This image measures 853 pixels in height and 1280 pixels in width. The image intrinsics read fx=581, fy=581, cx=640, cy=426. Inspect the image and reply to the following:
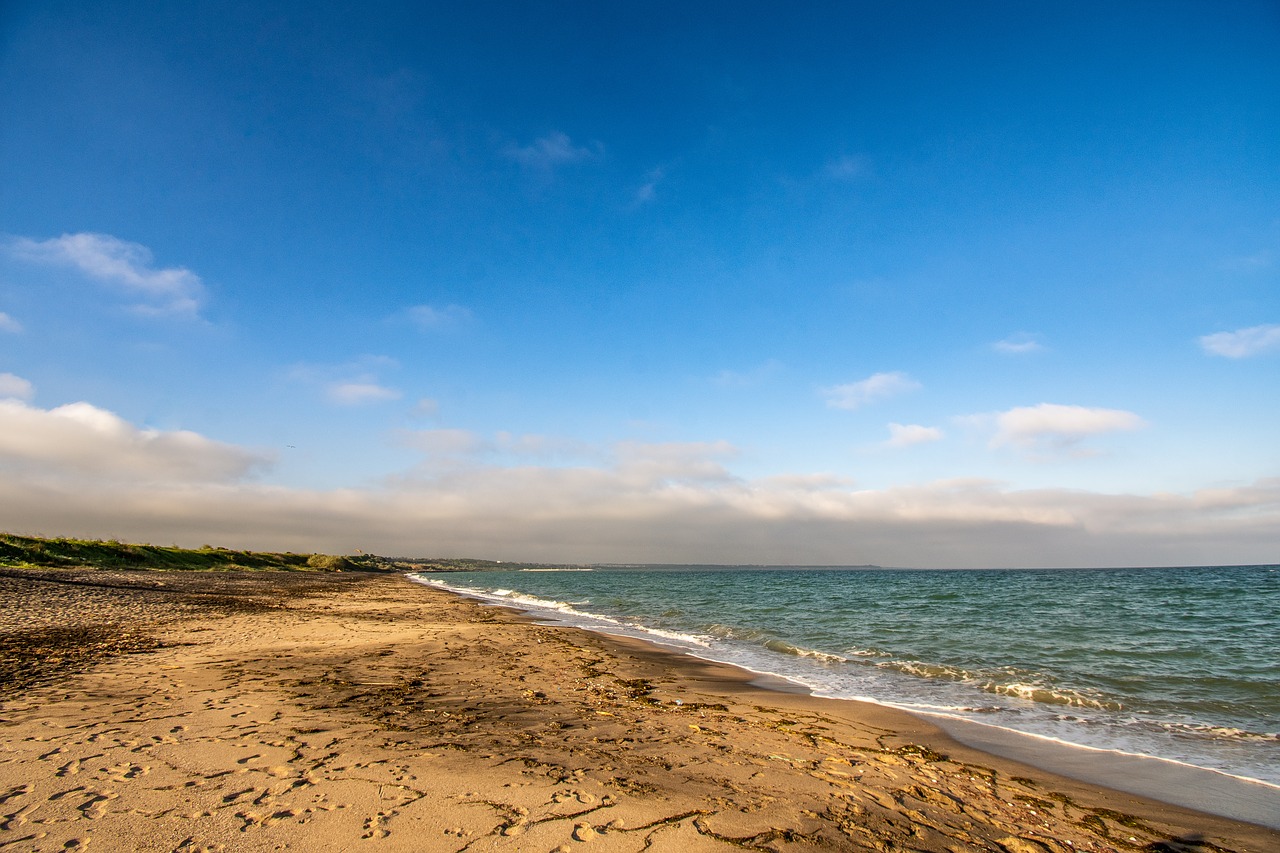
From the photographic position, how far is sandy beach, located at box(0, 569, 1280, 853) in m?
4.91

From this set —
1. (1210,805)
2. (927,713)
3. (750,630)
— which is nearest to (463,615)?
(750,630)

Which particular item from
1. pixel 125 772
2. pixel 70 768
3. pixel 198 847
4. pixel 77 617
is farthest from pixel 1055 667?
pixel 77 617

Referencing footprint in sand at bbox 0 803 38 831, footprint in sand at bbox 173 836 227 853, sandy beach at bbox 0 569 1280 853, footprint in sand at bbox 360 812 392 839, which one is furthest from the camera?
sandy beach at bbox 0 569 1280 853

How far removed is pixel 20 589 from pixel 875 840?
3499cm

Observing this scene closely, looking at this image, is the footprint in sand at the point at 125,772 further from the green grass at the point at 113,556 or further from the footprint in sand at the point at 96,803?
the green grass at the point at 113,556

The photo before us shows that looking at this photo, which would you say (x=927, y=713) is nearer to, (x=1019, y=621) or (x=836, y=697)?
(x=836, y=697)

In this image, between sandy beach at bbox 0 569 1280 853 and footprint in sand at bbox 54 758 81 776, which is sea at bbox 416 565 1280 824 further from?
footprint in sand at bbox 54 758 81 776

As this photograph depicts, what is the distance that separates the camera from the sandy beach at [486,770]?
16.1ft

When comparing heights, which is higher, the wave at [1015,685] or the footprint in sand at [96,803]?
the footprint in sand at [96,803]

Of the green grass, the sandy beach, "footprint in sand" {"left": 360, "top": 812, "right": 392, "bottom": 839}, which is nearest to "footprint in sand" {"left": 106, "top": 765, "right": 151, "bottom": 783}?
the sandy beach

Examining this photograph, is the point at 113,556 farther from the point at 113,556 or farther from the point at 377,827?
the point at 377,827

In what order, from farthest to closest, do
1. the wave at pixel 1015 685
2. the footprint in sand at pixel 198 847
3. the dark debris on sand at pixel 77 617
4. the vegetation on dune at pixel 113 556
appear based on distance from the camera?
the vegetation on dune at pixel 113 556
the wave at pixel 1015 685
the dark debris on sand at pixel 77 617
the footprint in sand at pixel 198 847

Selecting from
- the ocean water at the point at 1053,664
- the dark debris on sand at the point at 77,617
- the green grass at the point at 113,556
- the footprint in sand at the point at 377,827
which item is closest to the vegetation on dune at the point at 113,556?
the green grass at the point at 113,556

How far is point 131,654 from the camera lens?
40.3ft
